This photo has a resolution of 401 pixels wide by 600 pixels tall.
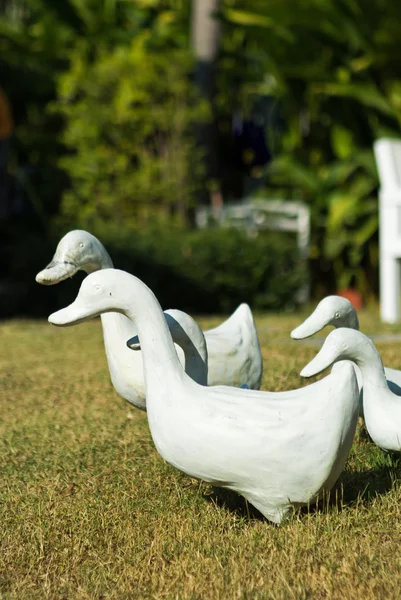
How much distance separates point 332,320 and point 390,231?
451 cm

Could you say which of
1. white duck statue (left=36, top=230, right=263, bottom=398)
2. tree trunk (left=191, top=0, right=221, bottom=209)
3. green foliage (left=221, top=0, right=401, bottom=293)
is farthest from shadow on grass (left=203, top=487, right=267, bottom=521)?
tree trunk (left=191, top=0, right=221, bottom=209)

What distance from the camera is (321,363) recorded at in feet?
9.59

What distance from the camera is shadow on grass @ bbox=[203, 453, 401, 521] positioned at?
122 inches

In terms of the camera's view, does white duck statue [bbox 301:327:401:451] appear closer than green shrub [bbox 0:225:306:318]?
Yes

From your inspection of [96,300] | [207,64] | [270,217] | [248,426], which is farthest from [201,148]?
[248,426]

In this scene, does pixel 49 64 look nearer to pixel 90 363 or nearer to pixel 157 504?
pixel 90 363

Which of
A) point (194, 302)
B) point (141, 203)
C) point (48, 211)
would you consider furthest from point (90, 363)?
point (48, 211)

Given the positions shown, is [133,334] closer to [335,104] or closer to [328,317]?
[328,317]

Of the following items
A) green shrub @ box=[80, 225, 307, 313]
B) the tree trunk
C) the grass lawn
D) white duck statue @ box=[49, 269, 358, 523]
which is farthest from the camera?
the tree trunk

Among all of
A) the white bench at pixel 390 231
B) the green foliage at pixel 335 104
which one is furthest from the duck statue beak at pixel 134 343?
the green foliage at pixel 335 104

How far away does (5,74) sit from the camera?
38.1 ft

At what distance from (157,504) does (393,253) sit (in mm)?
4814

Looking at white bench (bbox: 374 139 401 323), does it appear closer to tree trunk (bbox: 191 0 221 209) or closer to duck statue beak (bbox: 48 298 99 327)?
tree trunk (bbox: 191 0 221 209)

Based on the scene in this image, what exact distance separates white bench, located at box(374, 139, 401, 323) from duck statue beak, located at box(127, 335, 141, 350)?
15.6 feet
